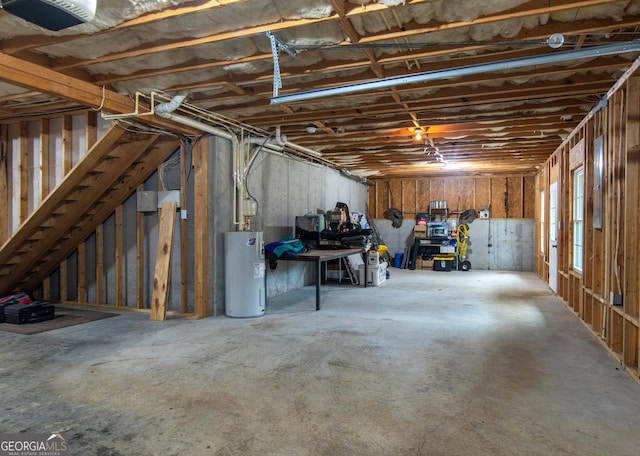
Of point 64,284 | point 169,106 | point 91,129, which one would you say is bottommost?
point 64,284

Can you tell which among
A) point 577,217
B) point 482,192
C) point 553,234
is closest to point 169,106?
point 577,217

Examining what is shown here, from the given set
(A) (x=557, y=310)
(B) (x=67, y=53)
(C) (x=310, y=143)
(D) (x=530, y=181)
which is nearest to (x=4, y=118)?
(B) (x=67, y=53)

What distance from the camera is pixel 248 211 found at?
5.66m

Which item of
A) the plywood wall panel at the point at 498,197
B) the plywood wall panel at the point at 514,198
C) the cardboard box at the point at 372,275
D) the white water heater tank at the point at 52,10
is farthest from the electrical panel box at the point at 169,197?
the plywood wall panel at the point at 514,198

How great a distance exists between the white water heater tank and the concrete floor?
222 cm

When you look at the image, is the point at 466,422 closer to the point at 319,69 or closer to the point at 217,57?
the point at 319,69

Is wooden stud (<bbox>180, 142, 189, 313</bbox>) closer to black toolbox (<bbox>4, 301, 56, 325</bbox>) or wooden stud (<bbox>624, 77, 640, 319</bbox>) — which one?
black toolbox (<bbox>4, 301, 56, 325</bbox>)

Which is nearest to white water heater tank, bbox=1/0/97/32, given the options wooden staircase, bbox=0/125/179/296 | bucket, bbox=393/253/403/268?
wooden staircase, bbox=0/125/179/296

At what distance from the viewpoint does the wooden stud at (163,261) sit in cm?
531

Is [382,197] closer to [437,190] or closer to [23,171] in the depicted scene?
[437,190]

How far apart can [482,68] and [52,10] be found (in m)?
2.78

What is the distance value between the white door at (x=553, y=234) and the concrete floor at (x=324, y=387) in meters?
1.96

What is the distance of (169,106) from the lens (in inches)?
171

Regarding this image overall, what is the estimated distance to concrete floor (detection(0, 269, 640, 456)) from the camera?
2338 mm
